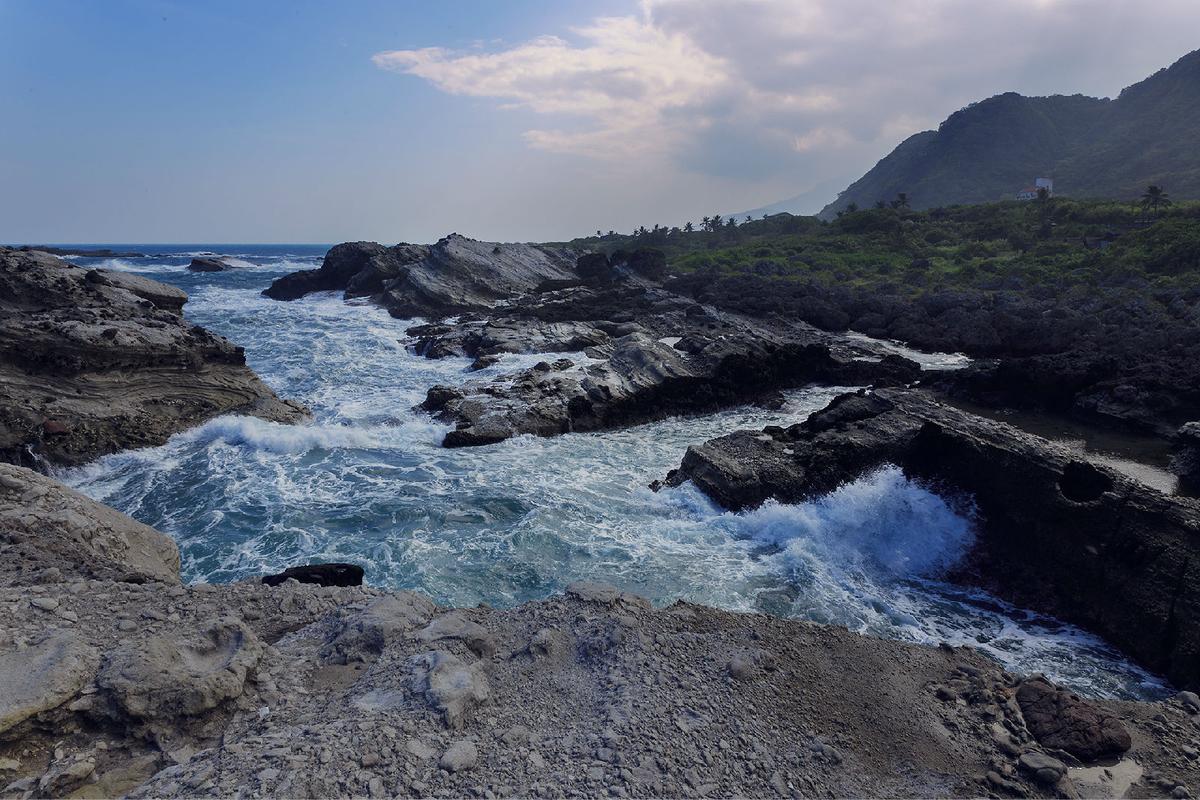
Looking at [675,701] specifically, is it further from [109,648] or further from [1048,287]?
[1048,287]

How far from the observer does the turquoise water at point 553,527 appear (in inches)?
396

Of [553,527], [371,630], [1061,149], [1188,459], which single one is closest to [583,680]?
[371,630]

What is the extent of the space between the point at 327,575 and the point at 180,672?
11.7 feet

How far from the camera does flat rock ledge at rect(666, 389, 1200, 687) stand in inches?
359

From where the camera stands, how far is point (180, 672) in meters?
5.56

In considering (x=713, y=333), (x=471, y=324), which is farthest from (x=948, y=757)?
(x=471, y=324)

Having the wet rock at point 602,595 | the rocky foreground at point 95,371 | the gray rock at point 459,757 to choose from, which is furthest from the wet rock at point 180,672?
the rocky foreground at point 95,371

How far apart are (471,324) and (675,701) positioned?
30.3 m

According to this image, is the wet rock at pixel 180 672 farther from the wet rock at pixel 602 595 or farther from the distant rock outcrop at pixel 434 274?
the distant rock outcrop at pixel 434 274

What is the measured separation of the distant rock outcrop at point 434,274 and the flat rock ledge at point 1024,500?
103ft

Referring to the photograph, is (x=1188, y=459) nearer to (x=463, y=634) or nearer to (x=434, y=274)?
(x=463, y=634)

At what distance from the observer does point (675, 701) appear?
5.95m

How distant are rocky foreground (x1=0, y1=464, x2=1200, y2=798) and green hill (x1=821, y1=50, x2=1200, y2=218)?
9821cm

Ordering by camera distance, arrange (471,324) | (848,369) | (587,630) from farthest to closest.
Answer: (471,324) → (848,369) → (587,630)
